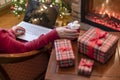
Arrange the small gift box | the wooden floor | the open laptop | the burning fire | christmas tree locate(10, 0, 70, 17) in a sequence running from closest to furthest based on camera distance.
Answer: the small gift box < the open laptop < the burning fire < christmas tree locate(10, 0, 70, 17) < the wooden floor

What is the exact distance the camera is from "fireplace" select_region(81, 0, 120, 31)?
233 cm

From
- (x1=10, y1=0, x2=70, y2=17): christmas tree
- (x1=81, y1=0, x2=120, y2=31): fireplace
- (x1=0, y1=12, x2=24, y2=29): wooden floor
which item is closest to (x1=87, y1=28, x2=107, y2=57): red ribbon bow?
(x1=81, y1=0, x2=120, y2=31): fireplace

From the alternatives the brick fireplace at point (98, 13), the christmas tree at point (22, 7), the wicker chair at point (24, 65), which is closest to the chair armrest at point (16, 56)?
the wicker chair at point (24, 65)

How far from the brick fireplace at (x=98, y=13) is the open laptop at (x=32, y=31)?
675 mm

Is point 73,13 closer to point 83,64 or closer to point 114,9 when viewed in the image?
point 114,9

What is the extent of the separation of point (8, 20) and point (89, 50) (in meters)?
1.84

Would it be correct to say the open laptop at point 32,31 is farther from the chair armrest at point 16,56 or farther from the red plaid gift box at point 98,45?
the red plaid gift box at point 98,45

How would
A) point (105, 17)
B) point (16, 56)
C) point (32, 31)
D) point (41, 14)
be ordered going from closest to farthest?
point (16, 56) < point (32, 31) < point (41, 14) < point (105, 17)

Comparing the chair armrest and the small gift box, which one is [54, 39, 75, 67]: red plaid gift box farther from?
the chair armrest

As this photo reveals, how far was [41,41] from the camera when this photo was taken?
149 cm

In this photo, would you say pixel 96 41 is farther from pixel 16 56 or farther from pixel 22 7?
pixel 22 7

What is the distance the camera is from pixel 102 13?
7.91 ft

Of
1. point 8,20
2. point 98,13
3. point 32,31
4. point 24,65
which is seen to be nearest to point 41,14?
point 32,31

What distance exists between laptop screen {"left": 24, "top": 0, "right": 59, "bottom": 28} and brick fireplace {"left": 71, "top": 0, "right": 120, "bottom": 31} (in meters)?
0.53
